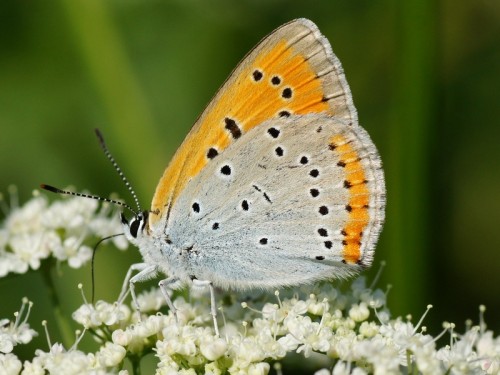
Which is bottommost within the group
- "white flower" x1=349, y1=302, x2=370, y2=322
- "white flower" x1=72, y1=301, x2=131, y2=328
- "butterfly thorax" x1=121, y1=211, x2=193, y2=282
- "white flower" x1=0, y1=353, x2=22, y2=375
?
"white flower" x1=349, y1=302, x2=370, y2=322

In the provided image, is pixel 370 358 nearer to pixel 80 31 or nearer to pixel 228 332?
pixel 228 332

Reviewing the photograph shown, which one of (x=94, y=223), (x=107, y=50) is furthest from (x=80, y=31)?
(x=94, y=223)

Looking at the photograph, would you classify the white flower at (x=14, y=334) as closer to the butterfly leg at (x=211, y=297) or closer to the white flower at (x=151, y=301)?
the white flower at (x=151, y=301)

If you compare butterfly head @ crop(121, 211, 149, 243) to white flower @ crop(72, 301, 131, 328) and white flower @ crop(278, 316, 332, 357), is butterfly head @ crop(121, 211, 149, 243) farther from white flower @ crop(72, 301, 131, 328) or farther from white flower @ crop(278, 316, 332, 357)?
white flower @ crop(278, 316, 332, 357)

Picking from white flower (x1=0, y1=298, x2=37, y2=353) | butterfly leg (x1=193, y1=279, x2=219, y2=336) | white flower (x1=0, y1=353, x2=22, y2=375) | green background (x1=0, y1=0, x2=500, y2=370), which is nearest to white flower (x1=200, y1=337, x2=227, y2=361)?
butterfly leg (x1=193, y1=279, x2=219, y2=336)

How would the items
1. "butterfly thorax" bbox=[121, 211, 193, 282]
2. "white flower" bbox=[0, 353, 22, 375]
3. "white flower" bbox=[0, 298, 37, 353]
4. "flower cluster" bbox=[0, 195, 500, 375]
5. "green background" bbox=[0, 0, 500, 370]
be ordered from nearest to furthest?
"flower cluster" bbox=[0, 195, 500, 375]
"white flower" bbox=[0, 353, 22, 375]
"white flower" bbox=[0, 298, 37, 353]
"butterfly thorax" bbox=[121, 211, 193, 282]
"green background" bbox=[0, 0, 500, 370]

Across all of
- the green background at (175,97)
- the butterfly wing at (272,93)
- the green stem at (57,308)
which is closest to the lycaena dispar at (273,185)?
the butterfly wing at (272,93)
